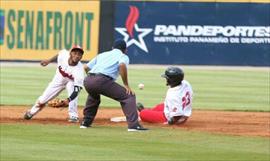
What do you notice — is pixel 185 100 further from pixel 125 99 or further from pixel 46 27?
pixel 46 27

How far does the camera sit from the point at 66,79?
651 inches

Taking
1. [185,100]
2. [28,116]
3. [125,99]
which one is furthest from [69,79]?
[185,100]

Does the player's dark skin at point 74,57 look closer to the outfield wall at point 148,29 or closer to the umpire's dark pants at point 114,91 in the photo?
the umpire's dark pants at point 114,91

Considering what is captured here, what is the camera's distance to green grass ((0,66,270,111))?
21.4 metres

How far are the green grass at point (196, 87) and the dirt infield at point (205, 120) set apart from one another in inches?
57.2

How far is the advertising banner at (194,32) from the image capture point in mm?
35309

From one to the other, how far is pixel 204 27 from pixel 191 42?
799 mm

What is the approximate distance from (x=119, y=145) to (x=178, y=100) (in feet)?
8.72

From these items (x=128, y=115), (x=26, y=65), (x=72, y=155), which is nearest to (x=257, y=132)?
(x=128, y=115)

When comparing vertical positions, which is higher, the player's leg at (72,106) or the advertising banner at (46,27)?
the player's leg at (72,106)

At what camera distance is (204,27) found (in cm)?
3562

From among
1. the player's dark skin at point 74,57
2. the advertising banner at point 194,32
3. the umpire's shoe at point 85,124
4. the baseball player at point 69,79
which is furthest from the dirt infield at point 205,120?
the advertising banner at point 194,32

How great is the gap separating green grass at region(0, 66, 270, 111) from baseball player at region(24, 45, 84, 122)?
12.5ft

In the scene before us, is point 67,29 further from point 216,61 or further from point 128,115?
point 128,115
